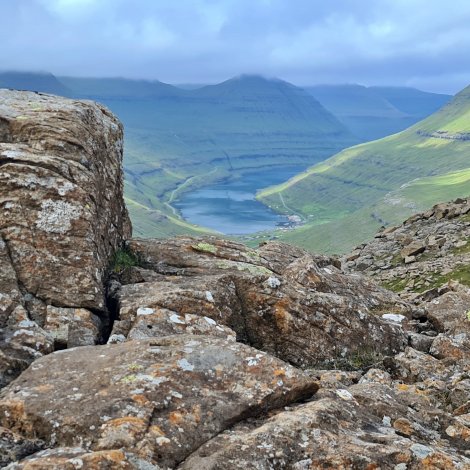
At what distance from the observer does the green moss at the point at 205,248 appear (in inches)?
1019

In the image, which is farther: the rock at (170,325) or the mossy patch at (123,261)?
the mossy patch at (123,261)

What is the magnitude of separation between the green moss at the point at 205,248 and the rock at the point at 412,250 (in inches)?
1504

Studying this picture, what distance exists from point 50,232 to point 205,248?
30.0 feet

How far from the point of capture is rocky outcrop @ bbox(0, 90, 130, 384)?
53.1 ft

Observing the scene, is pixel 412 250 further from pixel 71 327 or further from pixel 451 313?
pixel 71 327

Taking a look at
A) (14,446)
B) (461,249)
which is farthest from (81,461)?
(461,249)

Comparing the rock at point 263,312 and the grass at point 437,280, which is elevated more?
the rock at point 263,312

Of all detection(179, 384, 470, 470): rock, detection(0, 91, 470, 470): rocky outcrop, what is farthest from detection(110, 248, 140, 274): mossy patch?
Answer: detection(179, 384, 470, 470): rock

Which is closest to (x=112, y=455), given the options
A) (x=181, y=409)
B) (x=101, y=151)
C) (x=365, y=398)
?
(x=181, y=409)

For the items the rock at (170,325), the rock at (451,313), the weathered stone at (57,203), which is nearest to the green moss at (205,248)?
the weathered stone at (57,203)

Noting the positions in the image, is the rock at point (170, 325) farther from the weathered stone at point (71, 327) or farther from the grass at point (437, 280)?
the grass at point (437, 280)

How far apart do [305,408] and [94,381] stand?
5.16 metres

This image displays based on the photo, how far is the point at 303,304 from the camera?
812 inches

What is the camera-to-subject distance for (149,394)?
1224 cm
